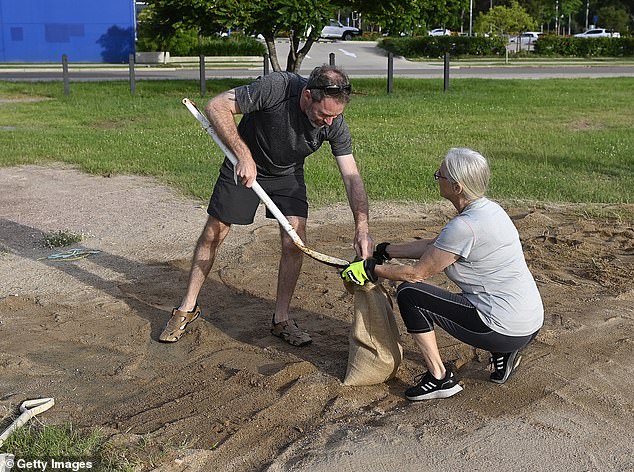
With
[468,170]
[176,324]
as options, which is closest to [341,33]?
[176,324]

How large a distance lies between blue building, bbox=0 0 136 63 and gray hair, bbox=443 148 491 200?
36.2 m

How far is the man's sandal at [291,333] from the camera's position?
209 inches

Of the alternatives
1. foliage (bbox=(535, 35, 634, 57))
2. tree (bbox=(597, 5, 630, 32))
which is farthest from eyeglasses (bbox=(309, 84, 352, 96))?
tree (bbox=(597, 5, 630, 32))

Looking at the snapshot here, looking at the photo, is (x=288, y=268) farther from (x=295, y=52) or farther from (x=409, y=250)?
(x=295, y=52)

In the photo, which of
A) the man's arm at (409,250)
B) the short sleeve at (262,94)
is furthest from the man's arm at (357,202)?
the short sleeve at (262,94)

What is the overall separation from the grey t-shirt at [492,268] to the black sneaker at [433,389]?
386mm

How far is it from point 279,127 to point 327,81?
0.54 metres

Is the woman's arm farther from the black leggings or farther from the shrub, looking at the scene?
the shrub

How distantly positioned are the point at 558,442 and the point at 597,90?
18838 millimetres

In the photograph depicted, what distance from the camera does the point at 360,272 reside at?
4441 millimetres

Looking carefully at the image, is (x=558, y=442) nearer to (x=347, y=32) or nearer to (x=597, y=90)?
(x=597, y=90)

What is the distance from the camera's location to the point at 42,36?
38531 millimetres

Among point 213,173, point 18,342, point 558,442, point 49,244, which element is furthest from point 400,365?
point 213,173

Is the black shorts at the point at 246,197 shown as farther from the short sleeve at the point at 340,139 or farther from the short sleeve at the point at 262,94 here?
→ the short sleeve at the point at 262,94
